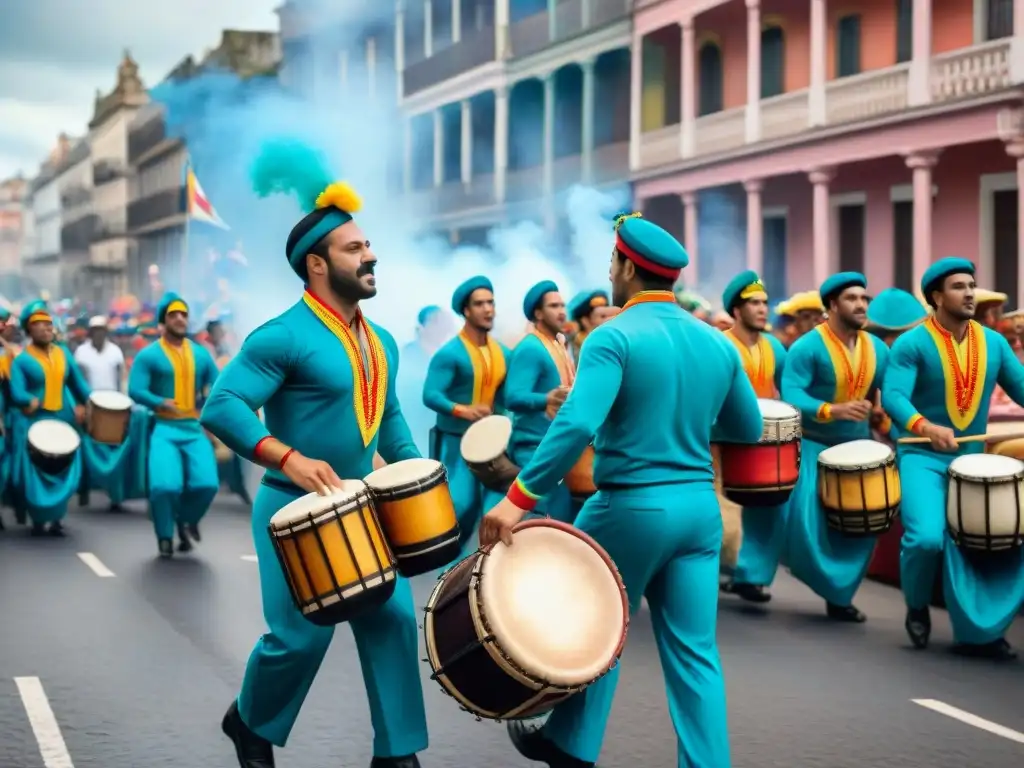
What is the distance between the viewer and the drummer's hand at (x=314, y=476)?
607 cm

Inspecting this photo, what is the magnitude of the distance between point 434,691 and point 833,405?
10.7ft

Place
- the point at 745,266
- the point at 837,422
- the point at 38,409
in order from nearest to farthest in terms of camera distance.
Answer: the point at 837,422 → the point at 38,409 → the point at 745,266

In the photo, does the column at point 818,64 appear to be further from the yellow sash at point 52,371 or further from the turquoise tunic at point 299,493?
the turquoise tunic at point 299,493

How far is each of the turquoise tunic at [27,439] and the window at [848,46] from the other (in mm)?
14224

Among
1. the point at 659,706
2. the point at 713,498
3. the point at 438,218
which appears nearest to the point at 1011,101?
the point at 659,706

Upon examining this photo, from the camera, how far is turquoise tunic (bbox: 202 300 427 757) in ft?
20.8

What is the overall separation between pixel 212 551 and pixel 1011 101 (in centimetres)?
1224

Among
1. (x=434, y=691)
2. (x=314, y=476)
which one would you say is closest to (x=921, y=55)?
(x=434, y=691)

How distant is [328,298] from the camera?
6.61 metres

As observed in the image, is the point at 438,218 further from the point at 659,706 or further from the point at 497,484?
the point at 659,706

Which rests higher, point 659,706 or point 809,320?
point 809,320

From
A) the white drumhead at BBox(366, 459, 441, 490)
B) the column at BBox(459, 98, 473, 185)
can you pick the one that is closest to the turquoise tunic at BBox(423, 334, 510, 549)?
the white drumhead at BBox(366, 459, 441, 490)

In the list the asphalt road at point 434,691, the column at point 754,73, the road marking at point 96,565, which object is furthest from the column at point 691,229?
the asphalt road at point 434,691

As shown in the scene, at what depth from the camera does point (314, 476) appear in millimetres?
6090
